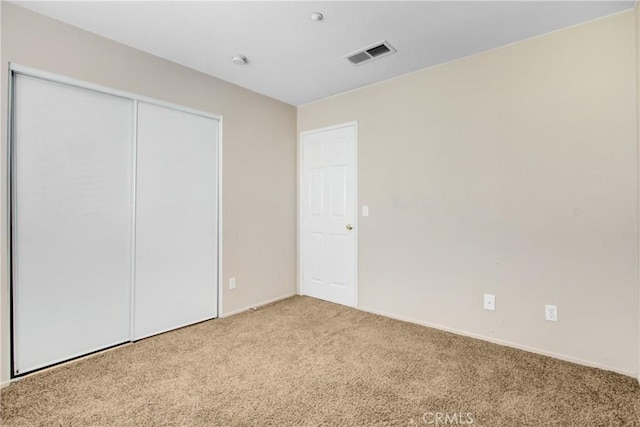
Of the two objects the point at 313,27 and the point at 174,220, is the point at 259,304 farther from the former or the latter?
the point at 313,27

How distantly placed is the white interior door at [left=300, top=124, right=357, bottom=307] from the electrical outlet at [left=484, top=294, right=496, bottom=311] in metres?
Answer: 1.32

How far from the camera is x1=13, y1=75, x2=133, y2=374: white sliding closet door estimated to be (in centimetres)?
205

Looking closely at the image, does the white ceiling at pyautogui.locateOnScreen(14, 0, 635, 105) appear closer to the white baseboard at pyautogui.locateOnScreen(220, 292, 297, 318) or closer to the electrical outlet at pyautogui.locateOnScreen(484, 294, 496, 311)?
the electrical outlet at pyautogui.locateOnScreen(484, 294, 496, 311)

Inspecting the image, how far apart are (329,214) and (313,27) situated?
200 cm

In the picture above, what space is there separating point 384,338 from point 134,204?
2370 mm

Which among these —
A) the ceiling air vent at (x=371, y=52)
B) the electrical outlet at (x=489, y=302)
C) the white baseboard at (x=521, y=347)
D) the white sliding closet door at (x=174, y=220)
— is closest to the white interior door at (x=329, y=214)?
the white baseboard at (x=521, y=347)

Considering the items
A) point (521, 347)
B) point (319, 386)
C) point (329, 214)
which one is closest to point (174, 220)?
point (329, 214)

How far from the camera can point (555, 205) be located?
227cm

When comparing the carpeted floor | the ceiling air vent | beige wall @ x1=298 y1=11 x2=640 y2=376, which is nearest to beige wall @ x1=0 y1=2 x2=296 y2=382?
the carpeted floor

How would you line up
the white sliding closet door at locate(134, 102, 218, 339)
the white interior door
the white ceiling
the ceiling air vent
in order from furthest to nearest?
the white interior door
the white sliding closet door at locate(134, 102, 218, 339)
the ceiling air vent
the white ceiling

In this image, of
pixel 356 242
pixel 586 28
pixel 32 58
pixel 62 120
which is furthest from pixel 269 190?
pixel 586 28

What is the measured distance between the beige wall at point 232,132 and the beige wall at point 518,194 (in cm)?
111

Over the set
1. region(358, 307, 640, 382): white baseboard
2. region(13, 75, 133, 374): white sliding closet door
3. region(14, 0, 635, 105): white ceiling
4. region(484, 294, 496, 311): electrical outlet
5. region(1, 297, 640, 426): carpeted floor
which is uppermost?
region(14, 0, 635, 105): white ceiling

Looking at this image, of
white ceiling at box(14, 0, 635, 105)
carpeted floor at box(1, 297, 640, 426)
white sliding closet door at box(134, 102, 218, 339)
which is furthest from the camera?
white sliding closet door at box(134, 102, 218, 339)
